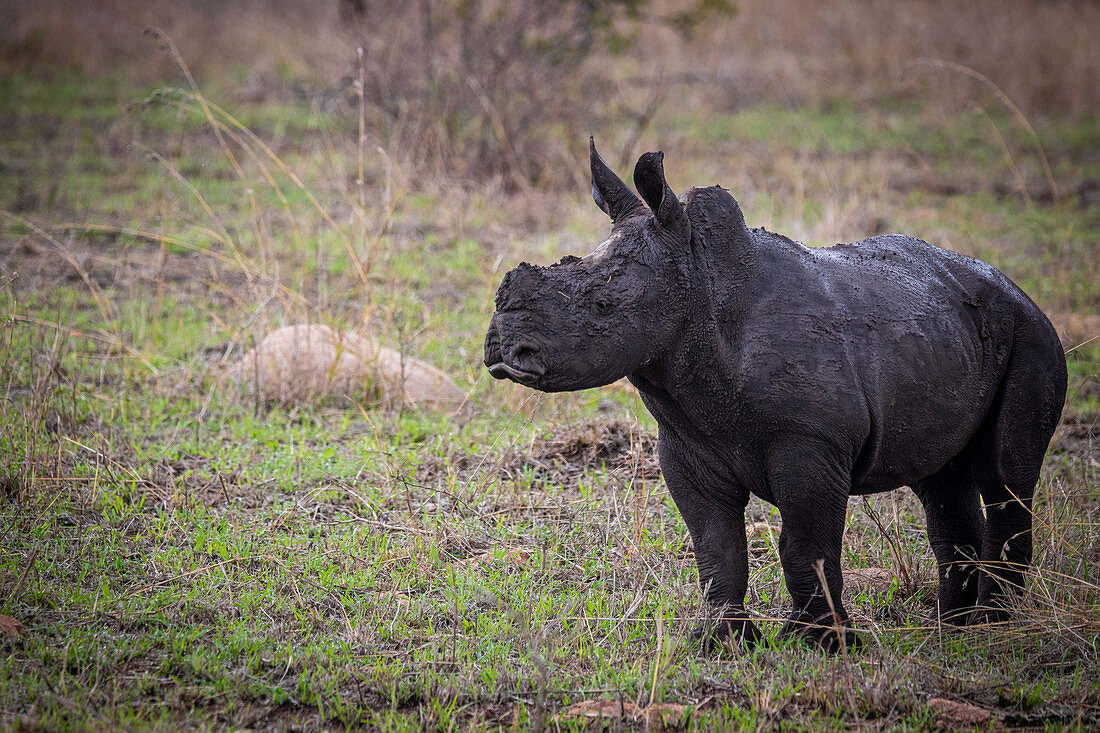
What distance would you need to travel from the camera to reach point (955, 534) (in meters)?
3.73

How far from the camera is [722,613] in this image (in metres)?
3.35

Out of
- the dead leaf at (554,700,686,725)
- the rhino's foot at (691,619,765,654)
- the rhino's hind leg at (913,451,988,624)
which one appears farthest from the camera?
the rhino's hind leg at (913,451,988,624)

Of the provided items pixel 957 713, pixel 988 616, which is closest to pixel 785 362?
pixel 957 713

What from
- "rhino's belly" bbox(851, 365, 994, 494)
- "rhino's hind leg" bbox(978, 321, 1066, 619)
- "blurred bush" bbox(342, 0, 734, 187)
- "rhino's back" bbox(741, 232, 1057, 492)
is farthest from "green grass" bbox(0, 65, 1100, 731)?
"blurred bush" bbox(342, 0, 734, 187)

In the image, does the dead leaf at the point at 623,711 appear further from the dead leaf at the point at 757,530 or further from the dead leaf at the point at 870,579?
the dead leaf at the point at 757,530

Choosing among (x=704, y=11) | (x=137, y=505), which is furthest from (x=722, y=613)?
(x=704, y=11)

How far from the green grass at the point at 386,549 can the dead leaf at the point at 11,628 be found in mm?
48

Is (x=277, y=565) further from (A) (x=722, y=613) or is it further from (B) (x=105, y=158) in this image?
(B) (x=105, y=158)

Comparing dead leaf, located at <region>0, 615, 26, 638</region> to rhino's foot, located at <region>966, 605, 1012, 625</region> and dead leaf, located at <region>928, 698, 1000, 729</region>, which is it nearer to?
dead leaf, located at <region>928, 698, 1000, 729</region>

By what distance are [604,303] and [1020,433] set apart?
1.64m

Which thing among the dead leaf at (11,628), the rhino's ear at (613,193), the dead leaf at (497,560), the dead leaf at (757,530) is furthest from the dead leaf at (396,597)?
the rhino's ear at (613,193)

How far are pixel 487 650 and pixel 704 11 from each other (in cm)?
1006

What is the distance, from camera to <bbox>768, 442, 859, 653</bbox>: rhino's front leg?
2961 millimetres

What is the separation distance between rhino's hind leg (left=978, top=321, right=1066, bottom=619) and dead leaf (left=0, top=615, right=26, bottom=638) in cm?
321
